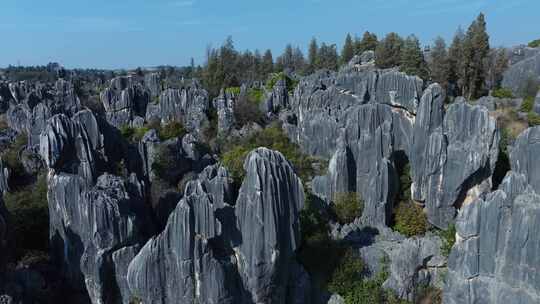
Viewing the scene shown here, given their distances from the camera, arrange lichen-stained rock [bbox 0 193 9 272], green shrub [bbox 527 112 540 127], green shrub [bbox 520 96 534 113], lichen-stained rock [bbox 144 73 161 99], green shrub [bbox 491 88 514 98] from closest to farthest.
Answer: lichen-stained rock [bbox 0 193 9 272]
green shrub [bbox 527 112 540 127]
green shrub [bbox 520 96 534 113]
green shrub [bbox 491 88 514 98]
lichen-stained rock [bbox 144 73 161 99]

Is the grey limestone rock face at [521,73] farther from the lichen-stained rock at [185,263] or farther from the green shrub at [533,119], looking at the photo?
the lichen-stained rock at [185,263]

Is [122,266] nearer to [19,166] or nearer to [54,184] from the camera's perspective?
[54,184]

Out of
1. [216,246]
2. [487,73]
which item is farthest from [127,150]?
[487,73]

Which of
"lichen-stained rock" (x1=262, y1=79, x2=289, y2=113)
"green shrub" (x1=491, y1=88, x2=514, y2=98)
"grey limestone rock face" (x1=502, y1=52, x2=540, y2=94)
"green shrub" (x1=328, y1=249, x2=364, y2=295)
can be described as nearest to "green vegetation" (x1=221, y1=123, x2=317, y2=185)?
"lichen-stained rock" (x1=262, y1=79, x2=289, y2=113)

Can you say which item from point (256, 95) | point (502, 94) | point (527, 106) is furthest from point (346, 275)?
point (256, 95)

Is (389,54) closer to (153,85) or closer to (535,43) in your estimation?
(535,43)

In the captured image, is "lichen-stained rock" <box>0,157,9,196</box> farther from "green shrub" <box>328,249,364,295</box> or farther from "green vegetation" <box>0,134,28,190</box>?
"green shrub" <box>328,249,364,295</box>
